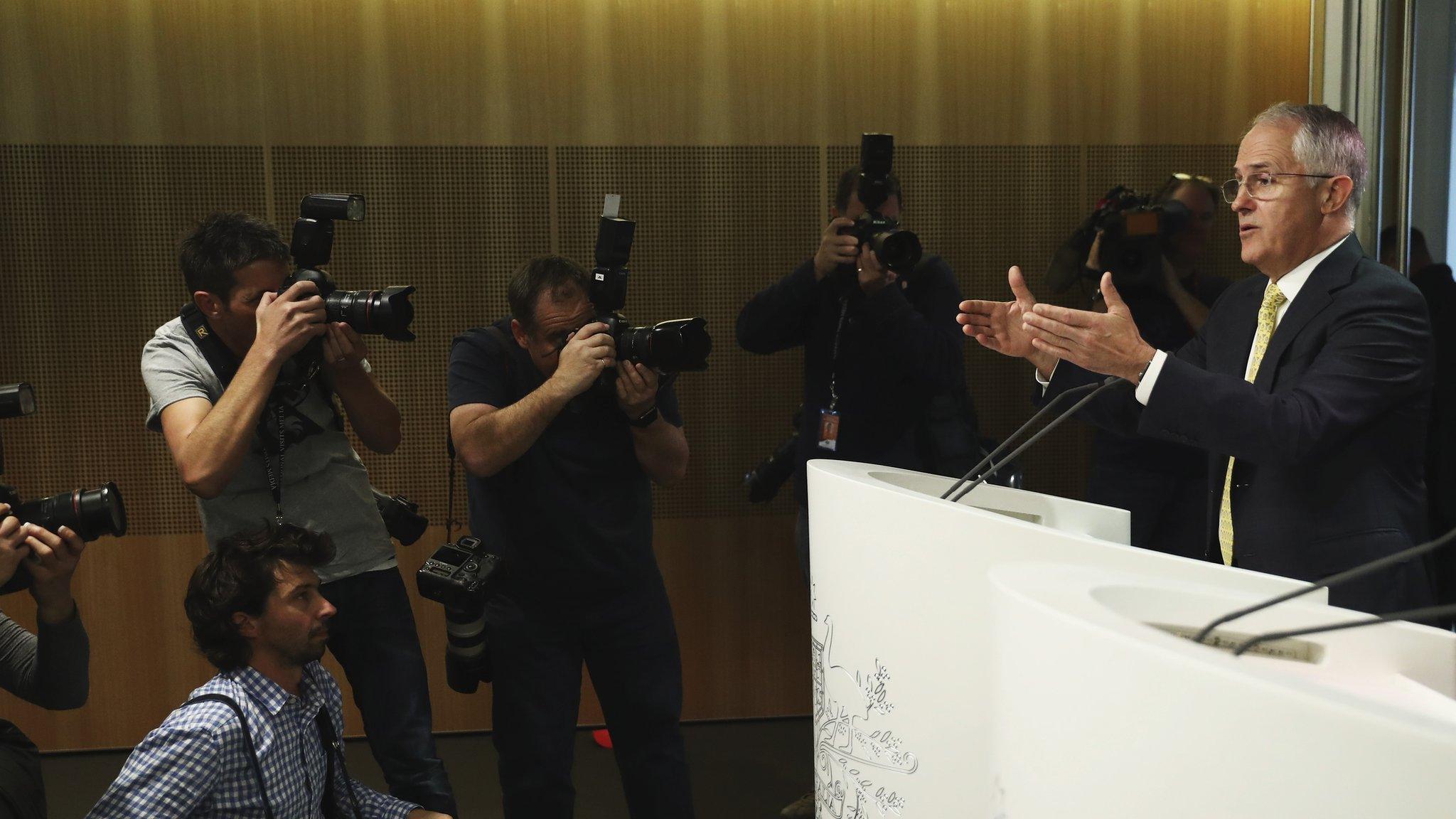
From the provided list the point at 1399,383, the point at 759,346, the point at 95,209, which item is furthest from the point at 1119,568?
the point at 95,209

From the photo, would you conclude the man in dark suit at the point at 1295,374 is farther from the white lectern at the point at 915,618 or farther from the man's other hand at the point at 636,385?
the man's other hand at the point at 636,385

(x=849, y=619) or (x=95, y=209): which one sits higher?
(x=95, y=209)

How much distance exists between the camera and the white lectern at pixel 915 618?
111 cm

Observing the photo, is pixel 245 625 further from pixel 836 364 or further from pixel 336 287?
pixel 836 364

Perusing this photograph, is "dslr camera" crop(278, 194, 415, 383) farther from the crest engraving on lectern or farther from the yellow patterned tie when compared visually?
the yellow patterned tie

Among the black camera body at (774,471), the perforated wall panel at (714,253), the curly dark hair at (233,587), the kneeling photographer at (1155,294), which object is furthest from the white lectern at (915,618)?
the perforated wall panel at (714,253)

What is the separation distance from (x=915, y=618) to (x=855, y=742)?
22cm

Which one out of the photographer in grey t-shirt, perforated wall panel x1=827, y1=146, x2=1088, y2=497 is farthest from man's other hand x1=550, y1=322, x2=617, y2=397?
perforated wall panel x1=827, y1=146, x2=1088, y2=497

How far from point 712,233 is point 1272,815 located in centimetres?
340

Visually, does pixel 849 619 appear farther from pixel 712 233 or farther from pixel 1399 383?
pixel 712 233

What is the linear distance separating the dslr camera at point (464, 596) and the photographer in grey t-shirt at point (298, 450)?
0.35 ft

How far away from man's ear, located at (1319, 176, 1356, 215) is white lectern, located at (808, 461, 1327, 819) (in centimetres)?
90

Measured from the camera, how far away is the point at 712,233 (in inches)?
155

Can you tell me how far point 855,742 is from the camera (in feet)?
4.43
